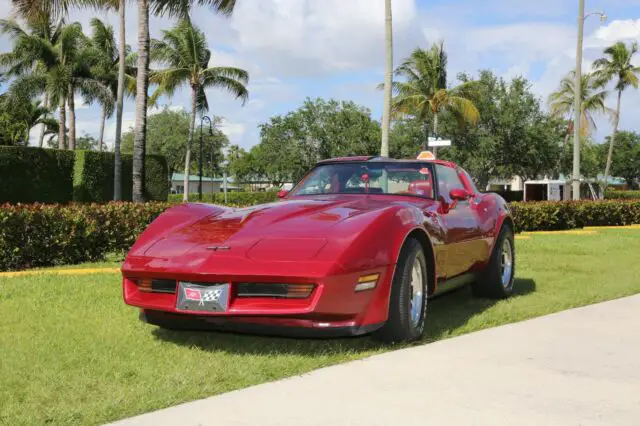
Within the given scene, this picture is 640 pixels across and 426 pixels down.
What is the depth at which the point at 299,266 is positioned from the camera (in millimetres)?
4246

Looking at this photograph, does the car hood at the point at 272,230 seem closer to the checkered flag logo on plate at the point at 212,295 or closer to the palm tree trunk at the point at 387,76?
the checkered flag logo on plate at the point at 212,295

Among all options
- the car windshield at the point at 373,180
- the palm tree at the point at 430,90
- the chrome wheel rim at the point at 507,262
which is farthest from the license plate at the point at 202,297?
the palm tree at the point at 430,90

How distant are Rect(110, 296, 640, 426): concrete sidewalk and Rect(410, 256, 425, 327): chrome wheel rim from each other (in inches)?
11.3

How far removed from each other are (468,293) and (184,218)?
3.72 meters

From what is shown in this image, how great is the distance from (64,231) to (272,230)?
21.5 ft

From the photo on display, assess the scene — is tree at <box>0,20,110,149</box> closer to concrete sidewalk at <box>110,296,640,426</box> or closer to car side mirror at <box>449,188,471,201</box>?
car side mirror at <box>449,188,471,201</box>

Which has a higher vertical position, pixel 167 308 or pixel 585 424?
pixel 167 308

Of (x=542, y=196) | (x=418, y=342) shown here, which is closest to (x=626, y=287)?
(x=418, y=342)

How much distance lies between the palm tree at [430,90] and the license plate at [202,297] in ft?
110

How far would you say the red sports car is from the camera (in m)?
4.28

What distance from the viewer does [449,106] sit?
Answer: 122ft

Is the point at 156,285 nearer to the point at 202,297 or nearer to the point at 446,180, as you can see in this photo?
the point at 202,297

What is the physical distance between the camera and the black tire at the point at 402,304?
468 centimetres

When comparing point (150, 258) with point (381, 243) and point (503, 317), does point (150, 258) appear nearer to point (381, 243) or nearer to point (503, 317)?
point (381, 243)
